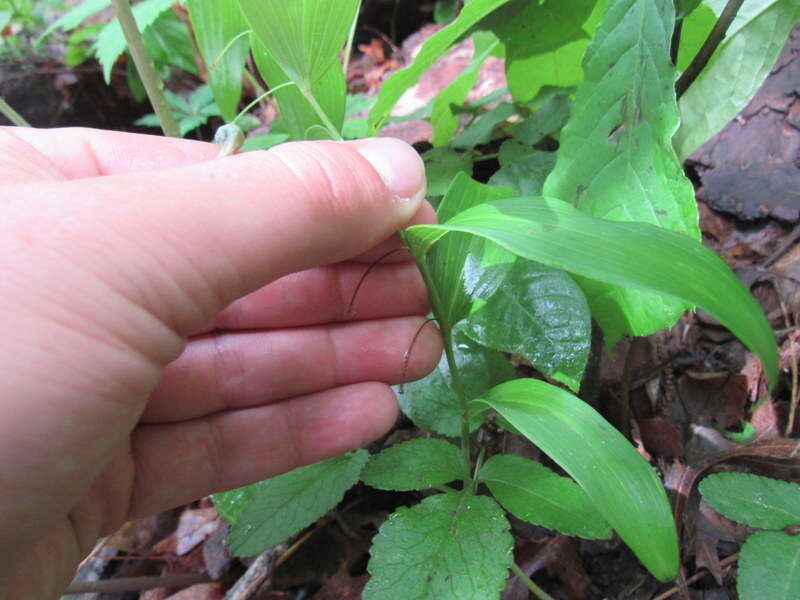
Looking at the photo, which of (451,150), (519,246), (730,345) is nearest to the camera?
(519,246)

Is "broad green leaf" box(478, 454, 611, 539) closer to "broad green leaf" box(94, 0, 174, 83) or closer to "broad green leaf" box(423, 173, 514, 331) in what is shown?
"broad green leaf" box(423, 173, 514, 331)

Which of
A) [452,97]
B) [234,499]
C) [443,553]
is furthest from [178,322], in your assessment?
[452,97]

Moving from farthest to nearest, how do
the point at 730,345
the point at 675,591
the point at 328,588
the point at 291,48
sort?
1. the point at 730,345
2. the point at 328,588
3. the point at 675,591
4. the point at 291,48

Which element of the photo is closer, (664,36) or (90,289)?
(90,289)

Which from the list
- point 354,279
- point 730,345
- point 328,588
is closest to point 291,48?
point 354,279

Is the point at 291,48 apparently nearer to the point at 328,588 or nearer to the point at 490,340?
the point at 490,340

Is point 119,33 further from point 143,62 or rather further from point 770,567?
point 770,567

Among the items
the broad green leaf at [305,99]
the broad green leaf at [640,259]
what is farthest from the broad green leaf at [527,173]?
the broad green leaf at [640,259]

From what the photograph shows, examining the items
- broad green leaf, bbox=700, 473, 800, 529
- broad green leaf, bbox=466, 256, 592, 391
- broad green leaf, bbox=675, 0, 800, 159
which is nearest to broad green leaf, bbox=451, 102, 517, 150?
broad green leaf, bbox=675, 0, 800, 159
